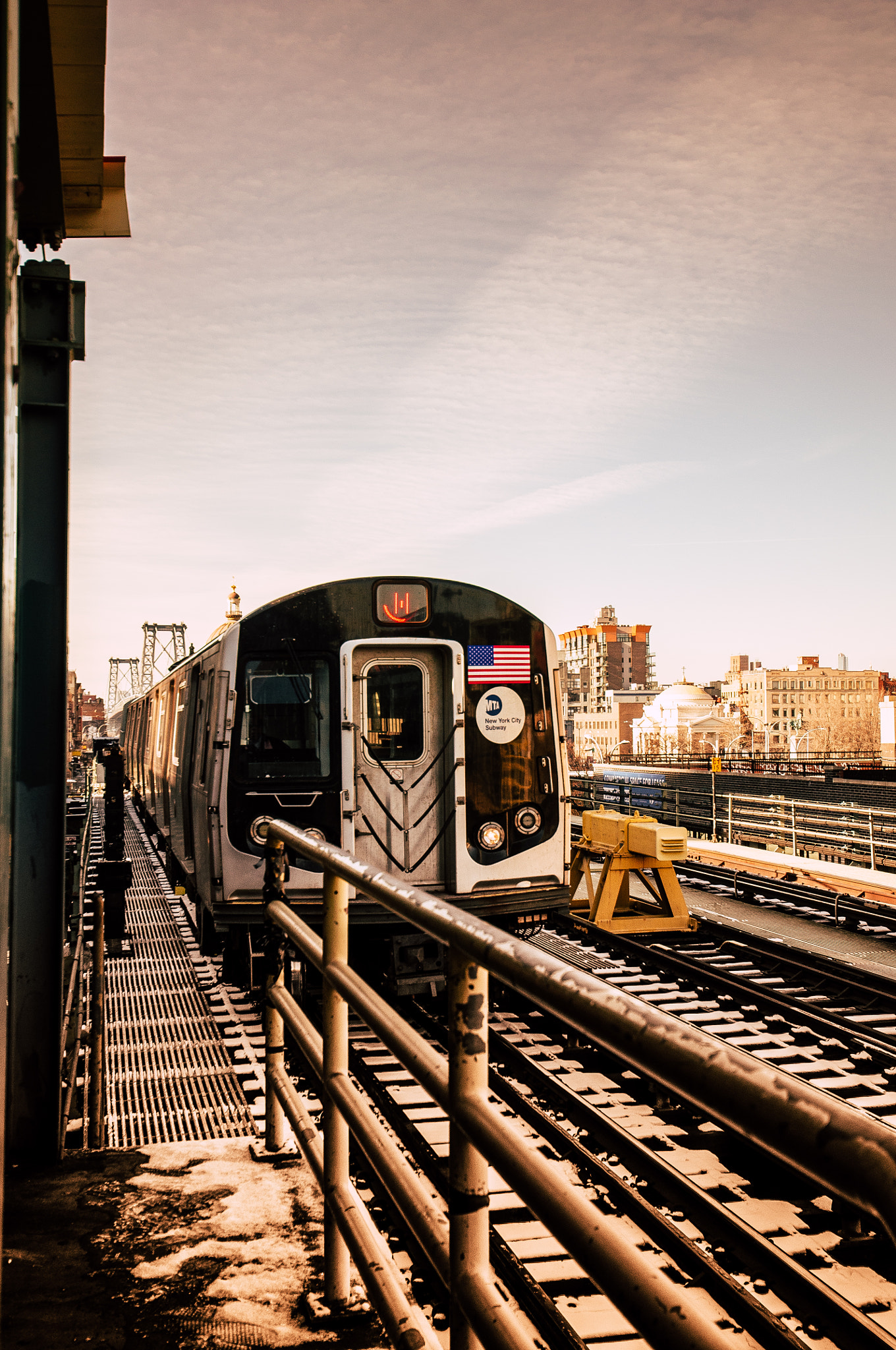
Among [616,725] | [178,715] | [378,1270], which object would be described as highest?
[616,725]

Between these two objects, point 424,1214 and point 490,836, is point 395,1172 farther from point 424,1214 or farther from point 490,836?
point 490,836

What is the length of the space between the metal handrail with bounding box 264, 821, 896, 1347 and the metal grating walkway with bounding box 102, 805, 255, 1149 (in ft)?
9.02

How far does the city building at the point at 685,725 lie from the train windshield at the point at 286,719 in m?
124

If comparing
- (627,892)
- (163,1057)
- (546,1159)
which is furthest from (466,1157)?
(627,892)

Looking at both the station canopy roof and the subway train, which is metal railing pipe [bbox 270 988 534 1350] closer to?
the station canopy roof

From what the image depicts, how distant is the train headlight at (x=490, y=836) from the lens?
862 cm

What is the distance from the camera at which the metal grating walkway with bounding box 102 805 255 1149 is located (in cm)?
520

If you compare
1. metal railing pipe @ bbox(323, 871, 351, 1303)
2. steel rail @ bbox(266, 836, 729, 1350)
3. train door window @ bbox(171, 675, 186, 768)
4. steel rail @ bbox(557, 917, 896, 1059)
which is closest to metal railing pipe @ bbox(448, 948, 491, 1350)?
steel rail @ bbox(266, 836, 729, 1350)

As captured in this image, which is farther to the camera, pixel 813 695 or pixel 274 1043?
pixel 813 695

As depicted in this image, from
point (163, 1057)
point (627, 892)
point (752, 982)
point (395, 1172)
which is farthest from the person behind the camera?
point (627, 892)

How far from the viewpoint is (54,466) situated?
174 inches

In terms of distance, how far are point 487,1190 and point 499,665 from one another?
7.16 metres

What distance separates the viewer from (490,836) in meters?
8.64

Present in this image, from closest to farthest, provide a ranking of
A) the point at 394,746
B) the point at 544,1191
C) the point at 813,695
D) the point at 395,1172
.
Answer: the point at 544,1191 < the point at 395,1172 < the point at 394,746 < the point at 813,695
